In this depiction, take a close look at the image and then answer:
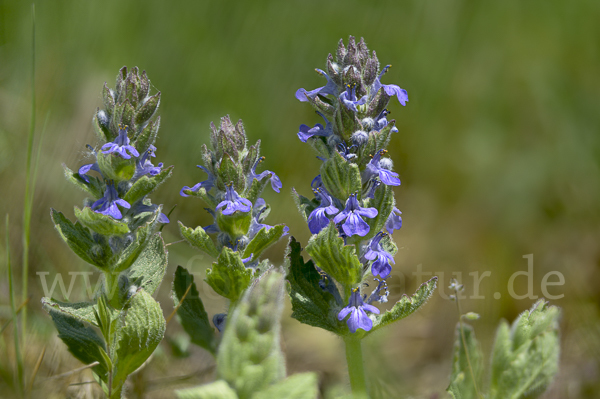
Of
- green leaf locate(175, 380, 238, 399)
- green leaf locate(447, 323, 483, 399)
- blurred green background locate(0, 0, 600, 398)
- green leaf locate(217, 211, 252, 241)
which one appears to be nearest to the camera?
green leaf locate(175, 380, 238, 399)

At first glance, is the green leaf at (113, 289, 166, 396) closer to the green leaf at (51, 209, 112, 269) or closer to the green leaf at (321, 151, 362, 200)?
the green leaf at (51, 209, 112, 269)

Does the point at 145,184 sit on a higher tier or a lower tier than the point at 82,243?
higher

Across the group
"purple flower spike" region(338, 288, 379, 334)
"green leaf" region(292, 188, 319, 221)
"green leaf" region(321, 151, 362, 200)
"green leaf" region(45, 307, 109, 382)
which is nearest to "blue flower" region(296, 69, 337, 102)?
"green leaf" region(321, 151, 362, 200)

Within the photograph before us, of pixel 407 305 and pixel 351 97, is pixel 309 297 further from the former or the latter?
pixel 351 97

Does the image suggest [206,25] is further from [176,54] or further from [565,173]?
[565,173]

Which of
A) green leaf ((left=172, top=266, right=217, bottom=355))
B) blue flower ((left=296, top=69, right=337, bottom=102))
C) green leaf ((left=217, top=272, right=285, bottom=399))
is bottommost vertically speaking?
green leaf ((left=217, top=272, right=285, bottom=399))

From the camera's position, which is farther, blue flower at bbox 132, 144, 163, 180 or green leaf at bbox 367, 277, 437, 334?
blue flower at bbox 132, 144, 163, 180

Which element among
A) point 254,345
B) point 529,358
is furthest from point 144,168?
point 529,358

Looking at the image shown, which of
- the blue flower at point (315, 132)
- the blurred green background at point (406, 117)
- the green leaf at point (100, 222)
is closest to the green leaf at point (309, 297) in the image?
the blue flower at point (315, 132)
